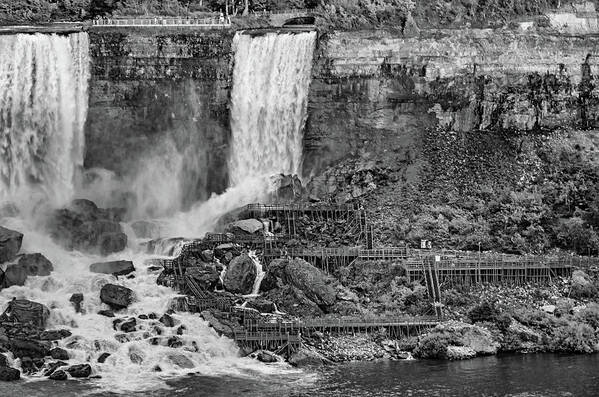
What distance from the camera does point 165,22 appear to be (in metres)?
122

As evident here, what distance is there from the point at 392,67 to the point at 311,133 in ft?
33.6

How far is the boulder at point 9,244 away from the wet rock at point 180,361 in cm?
2161

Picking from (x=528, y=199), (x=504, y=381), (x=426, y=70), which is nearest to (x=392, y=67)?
(x=426, y=70)

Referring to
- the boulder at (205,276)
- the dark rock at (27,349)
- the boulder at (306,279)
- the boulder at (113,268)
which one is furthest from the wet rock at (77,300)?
the boulder at (306,279)

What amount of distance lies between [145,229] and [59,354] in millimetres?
27932

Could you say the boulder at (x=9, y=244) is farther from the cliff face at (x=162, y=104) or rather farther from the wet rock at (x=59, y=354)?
the cliff face at (x=162, y=104)

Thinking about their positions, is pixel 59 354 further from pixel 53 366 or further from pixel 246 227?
pixel 246 227

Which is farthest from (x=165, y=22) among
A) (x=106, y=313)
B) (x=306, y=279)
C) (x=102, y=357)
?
(x=102, y=357)

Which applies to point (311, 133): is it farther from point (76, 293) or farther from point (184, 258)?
point (76, 293)

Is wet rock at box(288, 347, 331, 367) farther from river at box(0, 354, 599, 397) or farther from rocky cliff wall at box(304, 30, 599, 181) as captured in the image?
rocky cliff wall at box(304, 30, 599, 181)

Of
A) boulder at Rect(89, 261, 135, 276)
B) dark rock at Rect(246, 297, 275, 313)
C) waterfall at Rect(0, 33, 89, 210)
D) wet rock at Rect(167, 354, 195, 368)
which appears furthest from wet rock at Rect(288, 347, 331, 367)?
waterfall at Rect(0, 33, 89, 210)

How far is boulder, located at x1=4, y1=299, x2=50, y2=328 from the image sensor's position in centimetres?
8956

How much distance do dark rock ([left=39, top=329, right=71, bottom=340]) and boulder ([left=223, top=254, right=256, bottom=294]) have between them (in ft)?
46.6

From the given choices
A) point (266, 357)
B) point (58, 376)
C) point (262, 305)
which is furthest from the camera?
point (262, 305)
